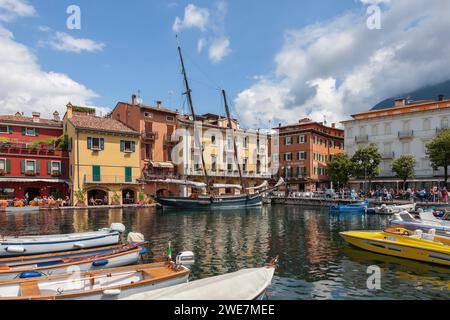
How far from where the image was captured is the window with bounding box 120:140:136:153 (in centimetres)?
5209

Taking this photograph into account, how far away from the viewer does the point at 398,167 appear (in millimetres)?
54094

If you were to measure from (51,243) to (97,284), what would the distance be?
7674 millimetres

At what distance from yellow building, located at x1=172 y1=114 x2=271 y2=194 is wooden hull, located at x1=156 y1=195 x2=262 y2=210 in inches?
444

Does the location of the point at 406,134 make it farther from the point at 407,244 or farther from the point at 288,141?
the point at 407,244

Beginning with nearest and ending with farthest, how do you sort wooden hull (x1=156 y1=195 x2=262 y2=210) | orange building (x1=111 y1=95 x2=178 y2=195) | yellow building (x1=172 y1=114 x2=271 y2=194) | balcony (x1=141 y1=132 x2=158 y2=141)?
wooden hull (x1=156 y1=195 x2=262 y2=210)
balcony (x1=141 y1=132 x2=158 y2=141)
orange building (x1=111 y1=95 x2=178 y2=195)
yellow building (x1=172 y1=114 x2=271 y2=194)

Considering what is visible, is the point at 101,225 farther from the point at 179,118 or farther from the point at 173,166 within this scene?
the point at 179,118

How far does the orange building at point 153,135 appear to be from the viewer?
54.8 meters

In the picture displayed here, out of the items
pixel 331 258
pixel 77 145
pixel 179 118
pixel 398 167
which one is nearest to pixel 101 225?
pixel 331 258

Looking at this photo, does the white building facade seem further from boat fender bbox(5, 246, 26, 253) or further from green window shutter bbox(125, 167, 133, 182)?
boat fender bbox(5, 246, 26, 253)

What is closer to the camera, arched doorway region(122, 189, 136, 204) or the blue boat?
the blue boat

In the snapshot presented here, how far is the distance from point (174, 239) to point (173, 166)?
36.0 metres

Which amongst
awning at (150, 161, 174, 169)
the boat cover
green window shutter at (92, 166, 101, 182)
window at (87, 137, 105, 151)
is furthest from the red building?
the boat cover

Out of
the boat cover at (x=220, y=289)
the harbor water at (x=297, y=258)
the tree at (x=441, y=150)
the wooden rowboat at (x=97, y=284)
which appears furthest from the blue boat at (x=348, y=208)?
the boat cover at (x=220, y=289)

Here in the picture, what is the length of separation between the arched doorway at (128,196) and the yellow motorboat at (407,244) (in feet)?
127
